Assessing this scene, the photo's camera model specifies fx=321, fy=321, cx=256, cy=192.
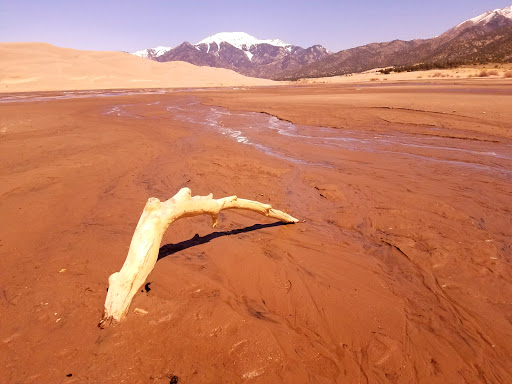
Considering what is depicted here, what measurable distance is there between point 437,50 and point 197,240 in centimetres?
7906

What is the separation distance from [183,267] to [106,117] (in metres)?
13.4

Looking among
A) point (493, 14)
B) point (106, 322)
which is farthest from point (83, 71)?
point (493, 14)

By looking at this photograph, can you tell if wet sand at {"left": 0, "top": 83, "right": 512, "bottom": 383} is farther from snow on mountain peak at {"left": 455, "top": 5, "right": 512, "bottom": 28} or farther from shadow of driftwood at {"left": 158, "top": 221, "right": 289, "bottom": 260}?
snow on mountain peak at {"left": 455, "top": 5, "right": 512, "bottom": 28}

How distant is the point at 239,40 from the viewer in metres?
174

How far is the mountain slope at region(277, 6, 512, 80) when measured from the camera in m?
48.4

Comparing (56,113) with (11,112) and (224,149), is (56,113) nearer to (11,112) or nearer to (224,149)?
(11,112)

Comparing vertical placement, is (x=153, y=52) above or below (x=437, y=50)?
above

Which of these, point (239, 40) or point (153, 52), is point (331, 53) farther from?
point (153, 52)

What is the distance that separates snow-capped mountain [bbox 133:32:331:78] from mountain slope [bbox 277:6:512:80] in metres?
34.6

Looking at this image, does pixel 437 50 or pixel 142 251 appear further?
pixel 437 50


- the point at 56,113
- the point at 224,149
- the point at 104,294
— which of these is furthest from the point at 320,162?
the point at 56,113

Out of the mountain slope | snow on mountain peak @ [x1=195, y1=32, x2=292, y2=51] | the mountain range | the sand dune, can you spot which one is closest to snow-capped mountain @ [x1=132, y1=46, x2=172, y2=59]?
the mountain range

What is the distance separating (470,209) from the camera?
4.92 meters

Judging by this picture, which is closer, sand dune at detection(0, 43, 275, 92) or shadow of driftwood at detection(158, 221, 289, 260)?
shadow of driftwood at detection(158, 221, 289, 260)
